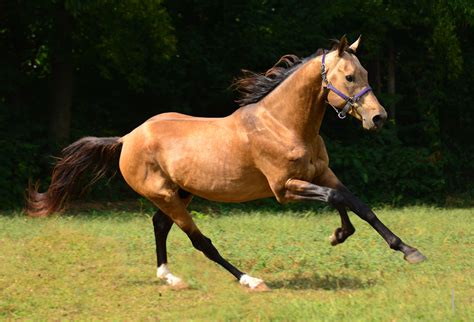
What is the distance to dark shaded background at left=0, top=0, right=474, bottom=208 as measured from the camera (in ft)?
58.6

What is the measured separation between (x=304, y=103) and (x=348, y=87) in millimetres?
498

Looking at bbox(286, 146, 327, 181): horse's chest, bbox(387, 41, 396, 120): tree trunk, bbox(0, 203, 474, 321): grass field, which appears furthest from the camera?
bbox(387, 41, 396, 120): tree trunk

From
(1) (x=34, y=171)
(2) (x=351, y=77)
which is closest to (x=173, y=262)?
(2) (x=351, y=77)

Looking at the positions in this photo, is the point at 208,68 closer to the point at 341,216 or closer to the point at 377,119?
the point at 341,216

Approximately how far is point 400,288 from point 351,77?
6.34 feet

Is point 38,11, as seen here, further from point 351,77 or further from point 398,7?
point 351,77

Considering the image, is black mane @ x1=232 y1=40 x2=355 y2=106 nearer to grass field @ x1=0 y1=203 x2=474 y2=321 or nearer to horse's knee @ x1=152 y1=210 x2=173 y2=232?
horse's knee @ x1=152 y1=210 x2=173 y2=232

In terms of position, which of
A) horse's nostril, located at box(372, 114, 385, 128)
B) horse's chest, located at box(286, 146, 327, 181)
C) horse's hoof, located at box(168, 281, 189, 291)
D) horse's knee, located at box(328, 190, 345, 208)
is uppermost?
horse's nostril, located at box(372, 114, 385, 128)

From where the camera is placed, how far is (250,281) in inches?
313

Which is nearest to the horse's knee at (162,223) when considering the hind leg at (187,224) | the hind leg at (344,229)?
the hind leg at (187,224)

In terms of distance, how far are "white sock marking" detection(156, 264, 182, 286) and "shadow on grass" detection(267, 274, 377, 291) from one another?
929 mm

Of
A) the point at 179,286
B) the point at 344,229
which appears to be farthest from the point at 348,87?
the point at 179,286

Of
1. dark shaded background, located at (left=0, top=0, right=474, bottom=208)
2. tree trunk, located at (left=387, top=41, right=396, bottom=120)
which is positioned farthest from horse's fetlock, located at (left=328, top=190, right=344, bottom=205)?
tree trunk, located at (left=387, top=41, right=396, bottom=120)

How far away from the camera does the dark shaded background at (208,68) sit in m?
17.9
